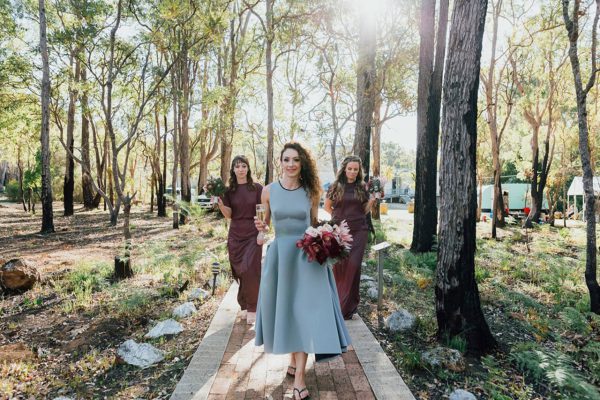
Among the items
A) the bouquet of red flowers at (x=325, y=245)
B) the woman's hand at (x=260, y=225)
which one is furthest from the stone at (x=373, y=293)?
the bouquet of red flowers at (x=325, y=245)

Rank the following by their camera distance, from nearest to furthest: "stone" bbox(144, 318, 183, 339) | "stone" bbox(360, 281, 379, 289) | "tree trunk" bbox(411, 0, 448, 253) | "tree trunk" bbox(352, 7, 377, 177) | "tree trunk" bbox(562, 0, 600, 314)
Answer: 1. "stone" bbox(144, 318, 183, 339)
2. "tree trunk" bbox(562, 0, 600, 314)
3. "stone" bbox(360, 281, 379, 289)
4. "tree trunk" bbox(411, 0, 448, 253)
5. "tree trunk" bbox(352, 7, 377, 177)

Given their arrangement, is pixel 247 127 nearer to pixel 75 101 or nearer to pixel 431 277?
pixel 75 101

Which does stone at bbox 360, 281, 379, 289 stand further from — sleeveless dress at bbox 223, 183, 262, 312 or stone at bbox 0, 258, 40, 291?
stone at bbox 0, 258, 40, 291

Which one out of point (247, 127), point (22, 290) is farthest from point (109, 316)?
point (247, 127)

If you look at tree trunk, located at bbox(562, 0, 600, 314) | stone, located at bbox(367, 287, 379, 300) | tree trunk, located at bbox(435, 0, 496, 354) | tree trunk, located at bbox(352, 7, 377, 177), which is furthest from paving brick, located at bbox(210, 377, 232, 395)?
tree trunk, located at bbox(352, 7, 377, 177)

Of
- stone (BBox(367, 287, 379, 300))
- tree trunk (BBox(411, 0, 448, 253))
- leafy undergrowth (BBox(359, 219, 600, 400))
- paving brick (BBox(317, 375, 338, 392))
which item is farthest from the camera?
tree trunk (BBox(411, 0, 448, 253))

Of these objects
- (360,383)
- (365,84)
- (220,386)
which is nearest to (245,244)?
(220,386)

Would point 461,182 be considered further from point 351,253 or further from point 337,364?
point 337,364

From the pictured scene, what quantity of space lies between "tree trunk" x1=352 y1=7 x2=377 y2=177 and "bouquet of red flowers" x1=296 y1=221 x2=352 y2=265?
8.68m

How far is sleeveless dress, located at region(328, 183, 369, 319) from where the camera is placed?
5816 mm

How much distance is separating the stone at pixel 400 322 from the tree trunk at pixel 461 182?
2.01ft

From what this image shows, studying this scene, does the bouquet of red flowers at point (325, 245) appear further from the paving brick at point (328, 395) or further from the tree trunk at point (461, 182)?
the tree trunk at point (461, 182)

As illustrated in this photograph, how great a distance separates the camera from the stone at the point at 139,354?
14.9 feet

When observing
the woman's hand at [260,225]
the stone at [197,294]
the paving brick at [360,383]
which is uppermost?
the woman's hand at [260,225]
